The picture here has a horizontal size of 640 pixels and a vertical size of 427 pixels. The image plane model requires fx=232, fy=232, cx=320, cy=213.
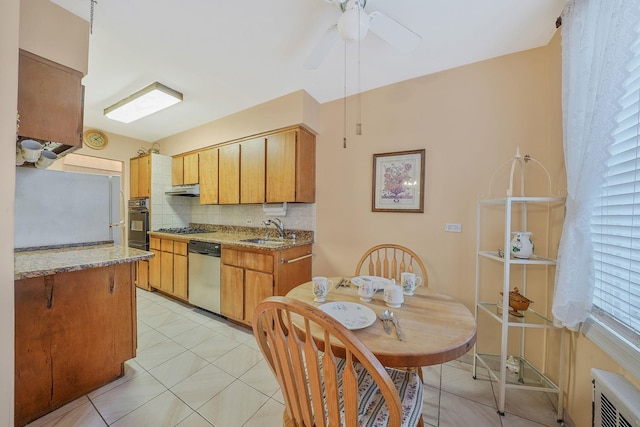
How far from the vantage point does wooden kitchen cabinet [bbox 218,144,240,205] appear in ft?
9.57

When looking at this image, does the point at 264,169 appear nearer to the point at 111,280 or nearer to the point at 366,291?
the point at 111,280

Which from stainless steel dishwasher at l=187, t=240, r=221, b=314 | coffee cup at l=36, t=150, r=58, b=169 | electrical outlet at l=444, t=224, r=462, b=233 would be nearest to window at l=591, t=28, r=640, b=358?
electrical outlet at l=444, t=224, r=462, b=233

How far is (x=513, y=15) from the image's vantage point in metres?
1.43

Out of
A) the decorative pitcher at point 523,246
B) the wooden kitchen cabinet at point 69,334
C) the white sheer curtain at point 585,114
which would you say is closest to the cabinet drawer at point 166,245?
the wooden kitchen cabinet at point 69,334

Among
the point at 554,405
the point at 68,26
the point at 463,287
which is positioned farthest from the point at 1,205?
the point at 554,405

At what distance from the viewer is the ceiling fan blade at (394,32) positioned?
4.11 feet

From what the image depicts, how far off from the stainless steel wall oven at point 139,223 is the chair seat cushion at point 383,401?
3.59 m

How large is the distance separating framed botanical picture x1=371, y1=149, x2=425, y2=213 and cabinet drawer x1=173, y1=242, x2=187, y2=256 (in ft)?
7.72

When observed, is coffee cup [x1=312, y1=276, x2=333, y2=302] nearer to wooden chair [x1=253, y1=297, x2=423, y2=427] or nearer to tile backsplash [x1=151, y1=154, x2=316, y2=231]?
wooden chair [x1=253, y1=297, x2=423, y2=427]

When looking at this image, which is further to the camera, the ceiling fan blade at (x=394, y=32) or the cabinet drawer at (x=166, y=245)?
the cabinet drawer at (x=166, y=245)

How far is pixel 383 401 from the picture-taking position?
0.92 meters

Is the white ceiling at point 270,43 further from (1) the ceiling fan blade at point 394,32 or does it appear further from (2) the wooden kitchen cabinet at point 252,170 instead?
(2) the wooden kitchen cabinet at point 252,170

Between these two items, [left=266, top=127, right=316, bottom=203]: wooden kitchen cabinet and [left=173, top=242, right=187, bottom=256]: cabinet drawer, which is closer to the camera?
[left=266, top=127, right=316, bottom=203]: wooden kitchen cabinet

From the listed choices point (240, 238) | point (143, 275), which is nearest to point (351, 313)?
point (240, 238)
